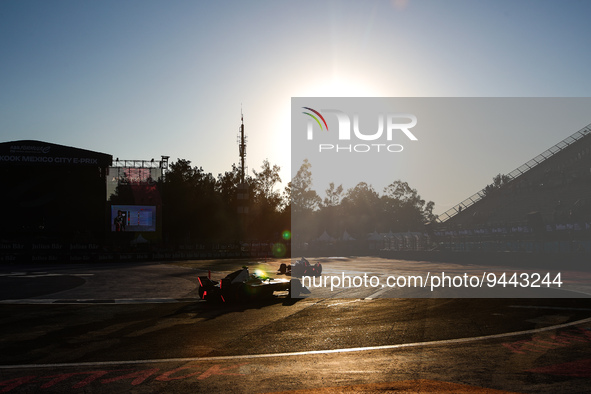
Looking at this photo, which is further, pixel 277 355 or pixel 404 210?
pixel 404 210

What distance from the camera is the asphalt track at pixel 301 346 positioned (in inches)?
291

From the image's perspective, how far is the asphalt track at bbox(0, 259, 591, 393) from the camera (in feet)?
24.3

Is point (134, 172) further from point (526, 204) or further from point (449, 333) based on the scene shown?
point (449, 333)

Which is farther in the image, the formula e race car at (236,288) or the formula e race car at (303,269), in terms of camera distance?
the formula e race car at (303,269)

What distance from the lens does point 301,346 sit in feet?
33.3

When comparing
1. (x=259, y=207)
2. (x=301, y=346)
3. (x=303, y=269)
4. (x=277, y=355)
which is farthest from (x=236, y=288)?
(x=259, y=207)

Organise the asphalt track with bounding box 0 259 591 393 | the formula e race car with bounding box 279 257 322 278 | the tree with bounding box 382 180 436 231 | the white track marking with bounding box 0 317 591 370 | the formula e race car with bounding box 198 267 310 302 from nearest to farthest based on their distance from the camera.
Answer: the asphalt track with bounding box 0 259 591 393, the white track marking with bounding box 0 317 591 370, the formula e race car with bounding box 198 267 310 302, the formula e race car with bounding box 279 257 322 278, the tree with bounding box 382 180 436 231

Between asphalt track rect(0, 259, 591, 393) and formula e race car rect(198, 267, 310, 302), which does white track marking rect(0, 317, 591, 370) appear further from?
formula e race car rect(198, 267, 310, 302)

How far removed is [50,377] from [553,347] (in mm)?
9005

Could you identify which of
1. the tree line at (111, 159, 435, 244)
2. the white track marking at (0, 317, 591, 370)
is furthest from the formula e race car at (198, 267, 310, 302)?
the tree line at (111, 159, 435, 244)

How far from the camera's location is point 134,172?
53.7 m

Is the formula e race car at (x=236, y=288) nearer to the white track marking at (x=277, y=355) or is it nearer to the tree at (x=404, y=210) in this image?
the white track marking at (x=277, y=355)

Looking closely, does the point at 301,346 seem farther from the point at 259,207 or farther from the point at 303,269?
the point at 259,207

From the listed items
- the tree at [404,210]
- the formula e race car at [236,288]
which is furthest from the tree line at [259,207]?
the formula e race car at [236,288]
